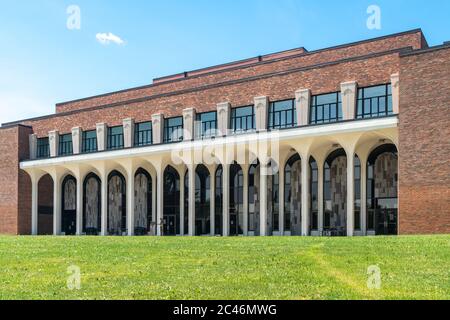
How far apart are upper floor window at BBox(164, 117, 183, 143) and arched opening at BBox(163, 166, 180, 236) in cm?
356

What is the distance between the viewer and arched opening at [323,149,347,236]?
37875 millimetres

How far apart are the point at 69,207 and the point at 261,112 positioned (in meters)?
26.0

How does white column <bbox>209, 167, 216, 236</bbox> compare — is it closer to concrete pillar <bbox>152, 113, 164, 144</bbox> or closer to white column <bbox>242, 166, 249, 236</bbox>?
white column <bbox>242, 166, 249, 236</bbox>

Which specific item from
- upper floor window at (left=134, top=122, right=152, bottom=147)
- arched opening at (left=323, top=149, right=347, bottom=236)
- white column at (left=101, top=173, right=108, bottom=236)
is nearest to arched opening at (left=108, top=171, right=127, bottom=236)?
white column at (left=101, top=173, right=108, bottom=236)

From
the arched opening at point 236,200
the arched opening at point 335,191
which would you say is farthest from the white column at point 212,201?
the arched opening at point 335,191

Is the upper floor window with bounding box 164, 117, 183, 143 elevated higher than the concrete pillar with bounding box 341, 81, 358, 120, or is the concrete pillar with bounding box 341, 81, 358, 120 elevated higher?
the concrete pillar with bounding box 341, 81, 358, 120

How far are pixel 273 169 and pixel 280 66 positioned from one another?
36.8 ft

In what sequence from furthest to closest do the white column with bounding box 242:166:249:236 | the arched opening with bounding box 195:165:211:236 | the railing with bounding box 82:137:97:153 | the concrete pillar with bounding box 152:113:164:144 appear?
the railing with bounding box 82:137:97:153, the arched opening with bounding box 195:165:211:236, the concrete pillar with bounding box 152:113:164:144, the white column with bounding box 242:166:249:236

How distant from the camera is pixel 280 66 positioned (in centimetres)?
4684

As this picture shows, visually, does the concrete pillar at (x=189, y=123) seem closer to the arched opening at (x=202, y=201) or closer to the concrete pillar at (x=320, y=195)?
the arched opening at (x=202, y=201)

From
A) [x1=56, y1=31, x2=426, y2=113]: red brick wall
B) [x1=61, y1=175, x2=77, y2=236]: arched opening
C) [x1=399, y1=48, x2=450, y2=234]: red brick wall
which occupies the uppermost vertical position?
[x1=56, y1=31, x2=426, y2=113]: red brick wall

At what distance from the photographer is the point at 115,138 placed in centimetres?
4919

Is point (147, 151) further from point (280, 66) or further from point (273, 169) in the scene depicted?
point (280, 66)
